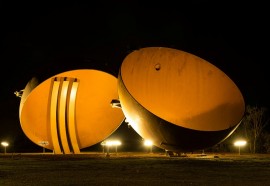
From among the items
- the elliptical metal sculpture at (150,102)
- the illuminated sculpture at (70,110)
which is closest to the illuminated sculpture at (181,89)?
the elliptical metal sculpture at (150,102)

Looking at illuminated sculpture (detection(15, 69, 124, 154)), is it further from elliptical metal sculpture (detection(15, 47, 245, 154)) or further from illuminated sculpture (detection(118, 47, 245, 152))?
illuminated sculpture (detection(118, 47, 245, 152))

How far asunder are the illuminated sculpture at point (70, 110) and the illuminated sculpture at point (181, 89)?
3.72 m

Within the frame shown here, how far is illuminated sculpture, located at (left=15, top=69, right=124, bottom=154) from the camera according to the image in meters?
23.3

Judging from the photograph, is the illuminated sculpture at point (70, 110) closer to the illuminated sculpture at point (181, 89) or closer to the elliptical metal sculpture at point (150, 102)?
the elliptical metal sculpture at point (150, 102)

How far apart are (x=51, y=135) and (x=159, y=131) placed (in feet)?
23.1

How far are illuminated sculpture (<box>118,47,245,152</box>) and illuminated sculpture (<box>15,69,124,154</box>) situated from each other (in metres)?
3.72

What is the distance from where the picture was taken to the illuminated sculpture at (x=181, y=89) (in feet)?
67.7

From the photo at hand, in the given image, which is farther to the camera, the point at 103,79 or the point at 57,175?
the point at 103,79

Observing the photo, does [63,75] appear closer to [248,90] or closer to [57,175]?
[57,175]

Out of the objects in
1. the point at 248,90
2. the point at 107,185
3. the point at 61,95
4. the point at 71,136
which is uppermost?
the point at 248,90

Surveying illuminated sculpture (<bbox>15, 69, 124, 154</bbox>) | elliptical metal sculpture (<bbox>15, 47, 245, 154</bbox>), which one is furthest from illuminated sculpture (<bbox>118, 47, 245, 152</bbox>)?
illuminated sculpture (<bbox>15, 69, 124, 154</bbox>)

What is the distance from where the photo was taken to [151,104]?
21.9 m

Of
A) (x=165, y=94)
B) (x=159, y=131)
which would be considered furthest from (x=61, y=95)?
(x=159, y=131)

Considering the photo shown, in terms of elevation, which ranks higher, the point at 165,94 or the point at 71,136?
the point at 165,94
